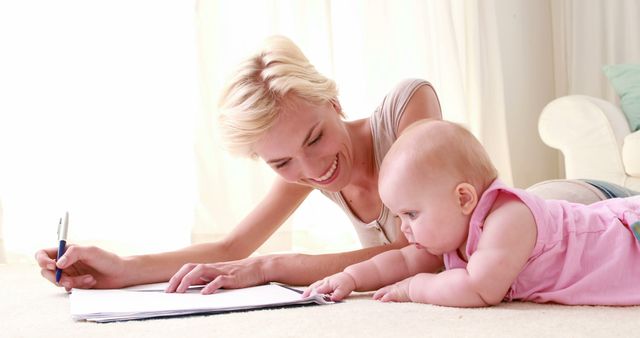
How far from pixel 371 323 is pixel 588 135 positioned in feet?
8.24

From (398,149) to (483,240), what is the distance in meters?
0.22

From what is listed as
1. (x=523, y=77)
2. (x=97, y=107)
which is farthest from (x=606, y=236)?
(x=523, y=77)

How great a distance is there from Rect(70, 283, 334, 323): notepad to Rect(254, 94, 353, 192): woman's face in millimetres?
261

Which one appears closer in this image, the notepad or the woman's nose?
the notepad

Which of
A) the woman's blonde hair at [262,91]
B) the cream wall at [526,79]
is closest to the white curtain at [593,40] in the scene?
the cream wall at [526,79]

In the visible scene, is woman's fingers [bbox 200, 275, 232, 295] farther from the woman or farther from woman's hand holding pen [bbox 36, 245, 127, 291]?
woman's hand holding pen [bbox 36, 245, 127, 291]

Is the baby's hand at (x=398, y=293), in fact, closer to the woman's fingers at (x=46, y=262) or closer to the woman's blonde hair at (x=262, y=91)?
the woman's blonde hair at (x=262, y=91)

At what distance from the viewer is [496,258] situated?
4.72 feet

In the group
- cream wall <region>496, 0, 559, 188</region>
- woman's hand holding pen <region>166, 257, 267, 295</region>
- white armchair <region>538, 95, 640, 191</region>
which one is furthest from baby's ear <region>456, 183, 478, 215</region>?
cream wall <region>496, 0, 559, 188</region>

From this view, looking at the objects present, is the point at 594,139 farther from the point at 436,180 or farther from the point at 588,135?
the point at 436,180

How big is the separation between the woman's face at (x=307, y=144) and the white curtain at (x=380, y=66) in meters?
1.34

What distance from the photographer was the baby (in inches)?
57.3

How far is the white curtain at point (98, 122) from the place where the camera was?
10.6 feet

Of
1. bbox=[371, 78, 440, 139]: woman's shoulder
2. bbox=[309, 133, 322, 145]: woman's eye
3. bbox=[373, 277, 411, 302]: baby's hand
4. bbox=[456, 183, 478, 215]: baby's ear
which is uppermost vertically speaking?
bbox=[371, 78, 440, 139]: woman's shoulder
